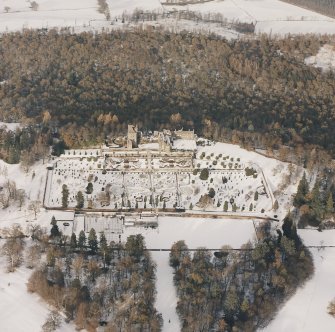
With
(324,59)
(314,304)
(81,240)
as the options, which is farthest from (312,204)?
(324,59)

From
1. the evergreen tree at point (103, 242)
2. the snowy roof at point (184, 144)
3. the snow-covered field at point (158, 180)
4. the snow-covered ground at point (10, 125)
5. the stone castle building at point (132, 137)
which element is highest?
the stone castle building at point (132, 137)

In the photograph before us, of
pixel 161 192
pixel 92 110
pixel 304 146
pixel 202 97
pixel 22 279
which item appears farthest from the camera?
pixel 202 97

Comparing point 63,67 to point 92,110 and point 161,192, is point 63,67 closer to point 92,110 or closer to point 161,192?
point 92,110

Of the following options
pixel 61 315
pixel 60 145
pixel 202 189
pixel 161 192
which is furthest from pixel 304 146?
pixel 61 315

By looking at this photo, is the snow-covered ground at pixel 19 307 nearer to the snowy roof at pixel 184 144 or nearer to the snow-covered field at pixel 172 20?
the snowy roof at pixel 184 144

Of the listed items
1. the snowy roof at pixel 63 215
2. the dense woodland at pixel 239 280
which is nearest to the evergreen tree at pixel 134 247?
the dense woodland at pixel 239 280

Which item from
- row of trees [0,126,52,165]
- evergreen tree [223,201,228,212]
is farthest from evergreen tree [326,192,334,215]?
row of trees [0,126,52,165]

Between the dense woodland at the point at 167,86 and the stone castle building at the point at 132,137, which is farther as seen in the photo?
the dense woodland at the point at 167,86
